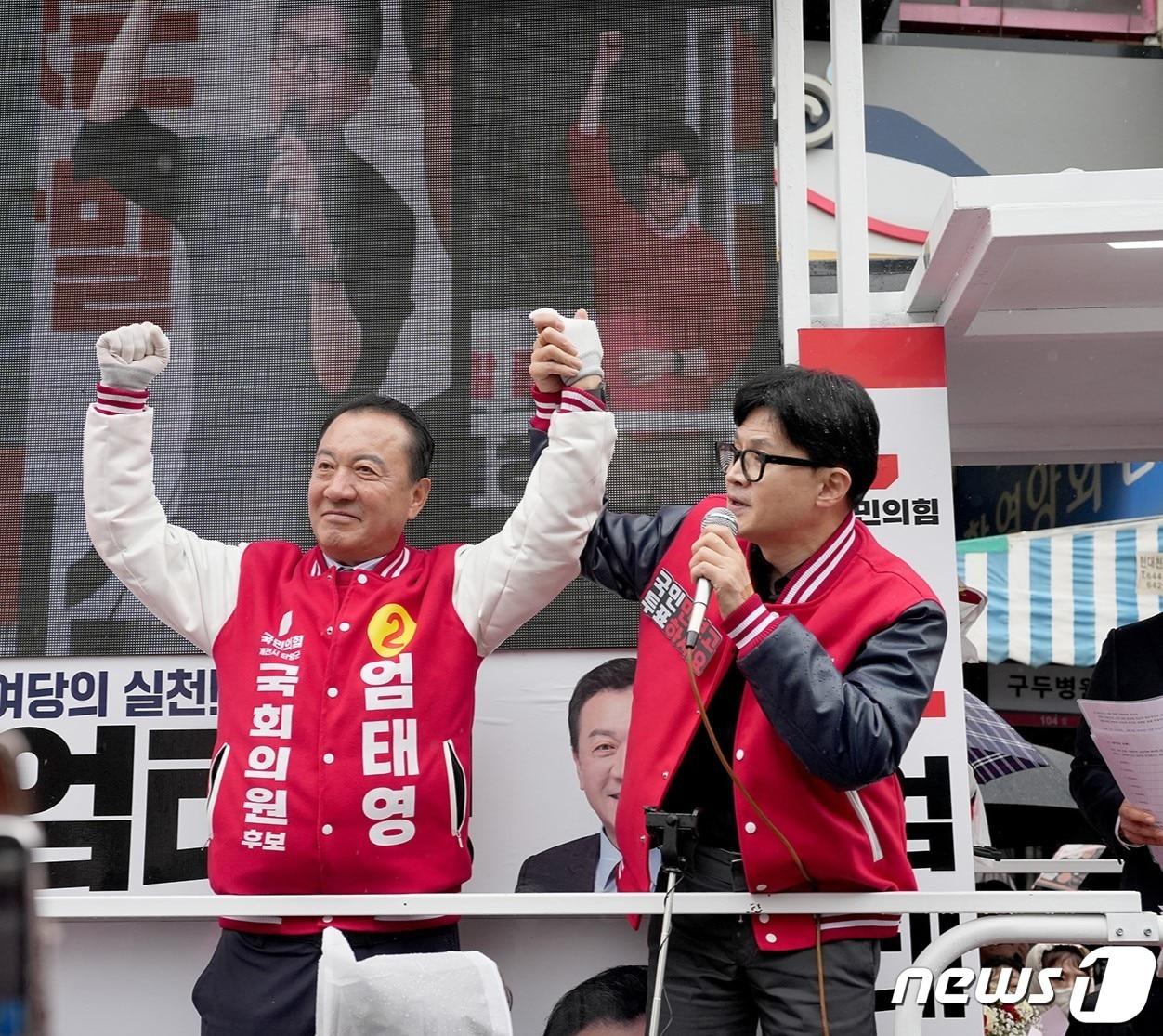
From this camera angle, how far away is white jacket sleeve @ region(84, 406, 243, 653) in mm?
2779

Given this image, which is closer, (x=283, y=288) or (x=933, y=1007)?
(x=933, y=1007)

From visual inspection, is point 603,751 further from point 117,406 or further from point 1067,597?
point 1067,597

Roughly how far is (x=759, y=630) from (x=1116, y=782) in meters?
1.66

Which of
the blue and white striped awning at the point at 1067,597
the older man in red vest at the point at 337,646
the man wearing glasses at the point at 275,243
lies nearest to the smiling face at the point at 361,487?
the older man in red vest at the point at 337,646

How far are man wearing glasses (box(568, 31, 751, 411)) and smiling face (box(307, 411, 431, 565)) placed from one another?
2.32 feet

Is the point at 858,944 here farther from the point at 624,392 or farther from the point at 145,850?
the point at 145,850

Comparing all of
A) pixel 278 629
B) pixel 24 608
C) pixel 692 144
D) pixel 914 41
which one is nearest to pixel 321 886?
pixel 278 629

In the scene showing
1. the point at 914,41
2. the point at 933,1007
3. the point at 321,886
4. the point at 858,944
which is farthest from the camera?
the point at 914,41

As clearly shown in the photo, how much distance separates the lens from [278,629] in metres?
2.79

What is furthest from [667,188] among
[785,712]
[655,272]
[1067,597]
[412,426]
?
[1067,597]

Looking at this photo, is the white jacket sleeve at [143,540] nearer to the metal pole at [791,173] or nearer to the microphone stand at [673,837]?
the microphone stand at [673,837]

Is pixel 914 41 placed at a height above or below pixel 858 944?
above

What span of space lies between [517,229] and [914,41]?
5532mm

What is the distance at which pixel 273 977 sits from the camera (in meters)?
2.64
